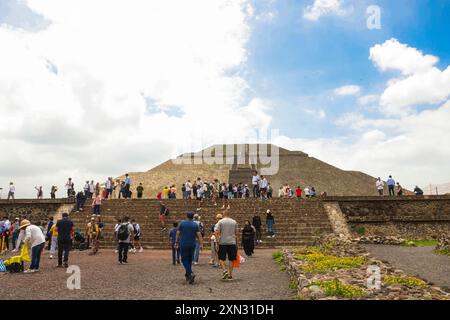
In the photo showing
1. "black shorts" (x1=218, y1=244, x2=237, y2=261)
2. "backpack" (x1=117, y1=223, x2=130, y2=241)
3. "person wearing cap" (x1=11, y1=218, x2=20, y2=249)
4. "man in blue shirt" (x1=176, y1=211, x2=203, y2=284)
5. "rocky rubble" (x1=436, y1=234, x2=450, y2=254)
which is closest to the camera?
"man in blue shirt" (x1=176, y1=211, x2=203, y2=284)

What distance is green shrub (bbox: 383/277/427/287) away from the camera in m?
6.27

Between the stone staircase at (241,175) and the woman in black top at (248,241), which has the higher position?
the stone staircase at (241,175)

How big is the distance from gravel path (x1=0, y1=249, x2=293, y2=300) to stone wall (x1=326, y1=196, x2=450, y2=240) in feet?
40.6

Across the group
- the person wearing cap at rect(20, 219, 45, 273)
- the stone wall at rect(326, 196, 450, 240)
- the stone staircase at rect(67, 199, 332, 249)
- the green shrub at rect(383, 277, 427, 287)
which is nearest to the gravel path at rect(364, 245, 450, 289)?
the green shrub at rect(383, 277, 427, 287)

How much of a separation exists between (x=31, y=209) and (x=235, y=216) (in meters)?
12.5

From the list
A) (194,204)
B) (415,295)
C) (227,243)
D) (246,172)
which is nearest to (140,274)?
(227,243)

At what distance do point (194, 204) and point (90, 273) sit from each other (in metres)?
11.9

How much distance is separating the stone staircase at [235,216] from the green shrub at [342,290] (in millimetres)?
11202

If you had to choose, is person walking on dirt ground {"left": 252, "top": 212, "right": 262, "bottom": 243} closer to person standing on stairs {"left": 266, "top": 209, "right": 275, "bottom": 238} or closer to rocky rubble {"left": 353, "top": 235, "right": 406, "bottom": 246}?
person standing on stairs {"left": 266, "top": 209, "right": 275, "bottom": 238}

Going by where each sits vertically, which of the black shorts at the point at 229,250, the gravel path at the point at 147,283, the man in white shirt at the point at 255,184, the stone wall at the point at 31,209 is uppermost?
the man in white shirt at the point at 255,184

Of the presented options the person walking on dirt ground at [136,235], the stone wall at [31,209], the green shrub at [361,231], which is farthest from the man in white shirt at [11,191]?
the green shrub at [361,231]

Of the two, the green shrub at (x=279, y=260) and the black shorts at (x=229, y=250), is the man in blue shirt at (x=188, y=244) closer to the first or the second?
the black shorts at (x=229, y=250)

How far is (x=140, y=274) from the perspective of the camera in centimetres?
989

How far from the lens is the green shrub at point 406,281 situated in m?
6.27
